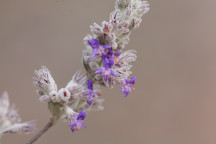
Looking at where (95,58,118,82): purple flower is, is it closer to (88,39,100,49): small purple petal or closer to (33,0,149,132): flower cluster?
(33,0,149,132): flower cluster

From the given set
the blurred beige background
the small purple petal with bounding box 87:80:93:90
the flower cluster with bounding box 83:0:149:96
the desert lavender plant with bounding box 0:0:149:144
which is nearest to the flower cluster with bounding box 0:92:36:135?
the desert lavender plant with bounding box 0:0:149:144

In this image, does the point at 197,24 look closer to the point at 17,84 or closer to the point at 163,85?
the point at 163,85

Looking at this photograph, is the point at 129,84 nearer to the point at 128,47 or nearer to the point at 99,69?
the point at 99,69

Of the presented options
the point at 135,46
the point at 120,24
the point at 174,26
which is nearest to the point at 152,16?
the point at 174,26

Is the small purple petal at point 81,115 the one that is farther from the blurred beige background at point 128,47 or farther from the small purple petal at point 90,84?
the blurred beige background at point 128,47

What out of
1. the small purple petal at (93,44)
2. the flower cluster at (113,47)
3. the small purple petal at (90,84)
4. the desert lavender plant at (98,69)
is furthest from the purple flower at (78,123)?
the small purple petal at (93,44)

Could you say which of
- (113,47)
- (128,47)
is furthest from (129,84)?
(128,47)
